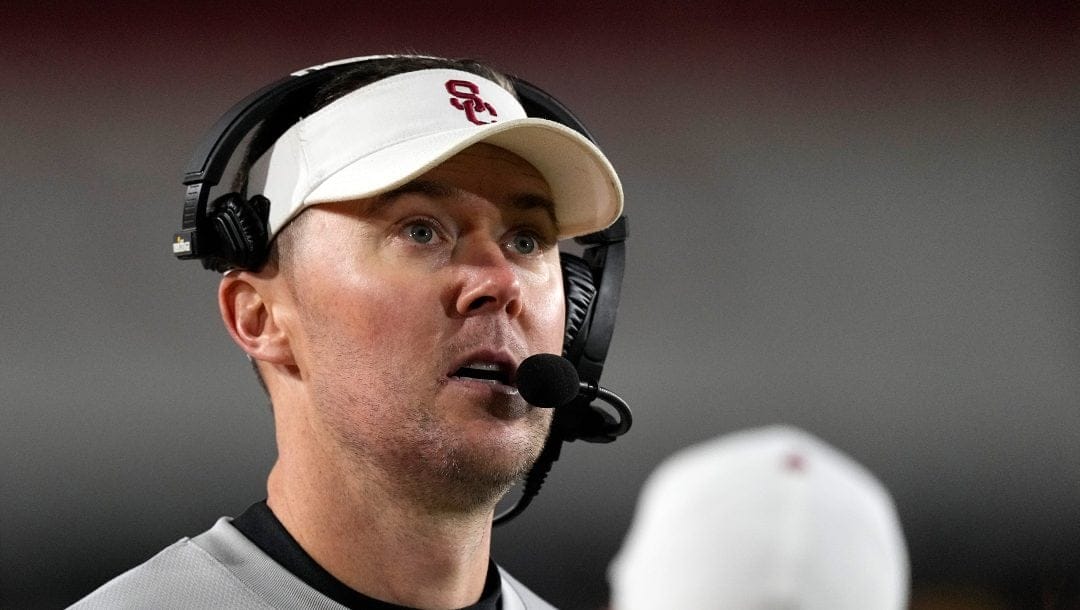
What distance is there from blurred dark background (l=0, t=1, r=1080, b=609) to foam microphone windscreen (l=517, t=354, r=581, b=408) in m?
1.79

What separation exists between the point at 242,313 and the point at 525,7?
241 centimetres

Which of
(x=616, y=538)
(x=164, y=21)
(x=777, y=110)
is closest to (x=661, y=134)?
(x=777, y=110)

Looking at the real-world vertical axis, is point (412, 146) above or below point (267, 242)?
above

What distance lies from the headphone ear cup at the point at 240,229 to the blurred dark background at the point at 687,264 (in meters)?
1.62

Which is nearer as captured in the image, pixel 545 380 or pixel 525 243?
pixel 545 380

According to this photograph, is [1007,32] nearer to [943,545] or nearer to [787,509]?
[943,545]

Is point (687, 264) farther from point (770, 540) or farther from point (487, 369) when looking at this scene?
point (770, 540)

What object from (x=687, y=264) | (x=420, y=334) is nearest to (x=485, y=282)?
(x=420, y=334)

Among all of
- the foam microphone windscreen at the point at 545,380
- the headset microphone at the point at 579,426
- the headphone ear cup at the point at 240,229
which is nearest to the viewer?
the foam microphone windscreen at the point at 545,380

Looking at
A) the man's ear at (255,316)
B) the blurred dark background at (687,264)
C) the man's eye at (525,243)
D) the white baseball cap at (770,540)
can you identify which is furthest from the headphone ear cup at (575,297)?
the blurred dark background at (687,264)

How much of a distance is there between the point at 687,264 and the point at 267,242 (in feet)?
6.75

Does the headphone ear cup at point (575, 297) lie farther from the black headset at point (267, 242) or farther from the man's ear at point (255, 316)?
the man's ear at point (255, 316)

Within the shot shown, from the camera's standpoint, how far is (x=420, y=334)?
4.65 feet

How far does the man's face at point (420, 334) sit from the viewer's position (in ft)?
4.65
